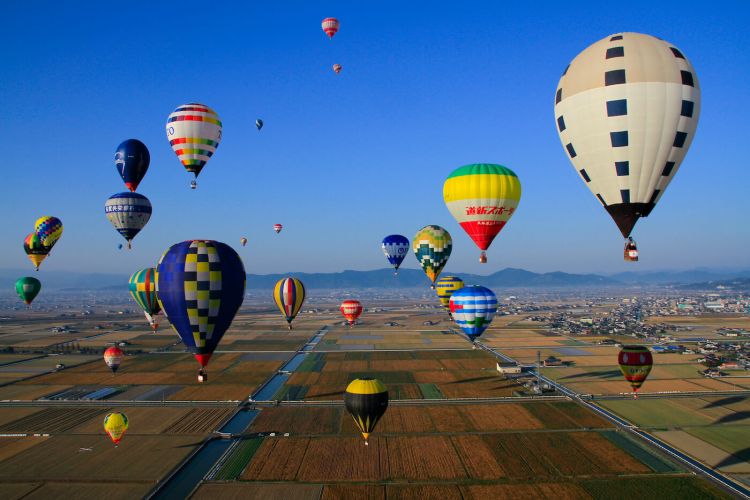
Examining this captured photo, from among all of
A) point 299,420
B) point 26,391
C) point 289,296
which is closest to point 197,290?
point 299,420

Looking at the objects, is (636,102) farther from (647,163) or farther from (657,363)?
(657,363)

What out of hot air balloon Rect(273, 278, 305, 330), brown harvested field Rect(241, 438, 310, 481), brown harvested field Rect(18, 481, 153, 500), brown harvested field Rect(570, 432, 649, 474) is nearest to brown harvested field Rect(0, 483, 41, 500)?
brown harvested field Rect(18, 481, 153, 500)

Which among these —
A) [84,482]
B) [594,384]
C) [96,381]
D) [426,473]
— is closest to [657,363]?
[594,384]

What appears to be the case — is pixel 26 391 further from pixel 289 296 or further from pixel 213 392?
pixel 289 296

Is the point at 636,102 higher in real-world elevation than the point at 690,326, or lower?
higher

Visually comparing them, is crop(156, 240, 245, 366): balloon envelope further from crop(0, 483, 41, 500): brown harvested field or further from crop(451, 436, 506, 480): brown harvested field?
crop(451, 436, 506, 480): brown harvested field

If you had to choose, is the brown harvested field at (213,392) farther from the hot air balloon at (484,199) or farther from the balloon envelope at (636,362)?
the balloon envelope at (636,362)
